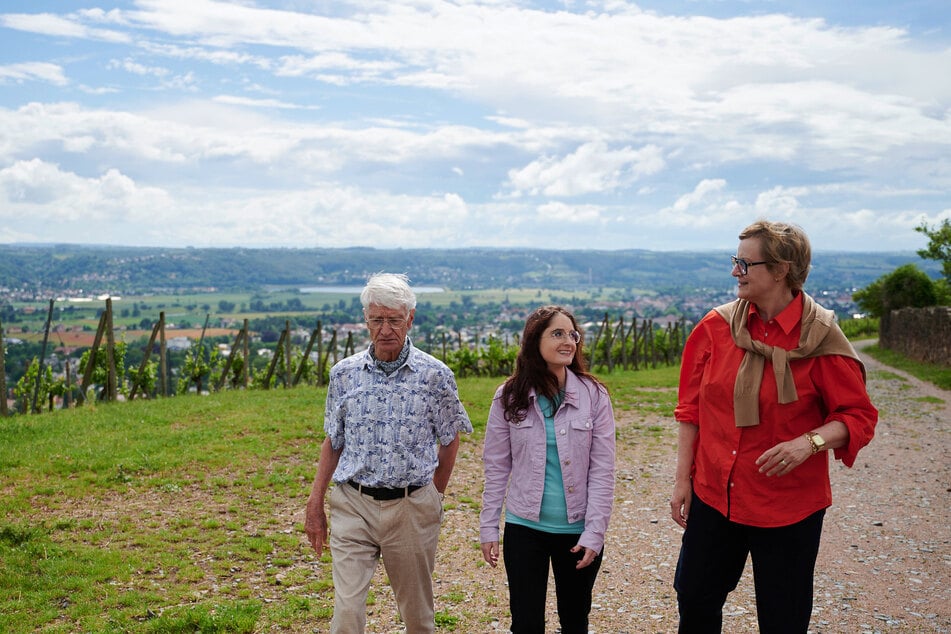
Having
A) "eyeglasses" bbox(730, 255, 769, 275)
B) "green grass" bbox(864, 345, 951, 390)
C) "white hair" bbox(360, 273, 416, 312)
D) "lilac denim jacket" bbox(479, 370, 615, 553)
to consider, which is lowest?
"green grass" bbox(864, 345, 951, 390)

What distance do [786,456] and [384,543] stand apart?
176cm

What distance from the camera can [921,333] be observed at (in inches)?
991

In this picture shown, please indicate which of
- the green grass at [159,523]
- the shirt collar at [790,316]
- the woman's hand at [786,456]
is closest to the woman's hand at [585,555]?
the woman's hand at [786,456]

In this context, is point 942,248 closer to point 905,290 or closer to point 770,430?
point 905,290

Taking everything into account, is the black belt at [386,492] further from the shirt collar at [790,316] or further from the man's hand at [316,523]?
the shirt collar at [790,316]

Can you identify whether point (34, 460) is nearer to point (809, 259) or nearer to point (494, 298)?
point (809, 259)

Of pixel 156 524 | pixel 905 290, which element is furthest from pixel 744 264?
pixel 905 290

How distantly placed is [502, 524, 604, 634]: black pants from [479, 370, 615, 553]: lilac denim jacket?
0.32 feet

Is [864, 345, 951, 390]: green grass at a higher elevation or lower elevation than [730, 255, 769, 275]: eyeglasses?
lower

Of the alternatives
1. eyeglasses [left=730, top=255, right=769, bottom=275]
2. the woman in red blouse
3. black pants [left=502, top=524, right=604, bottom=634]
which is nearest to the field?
black pants [left=502, top=524, right=604, bottom=634]

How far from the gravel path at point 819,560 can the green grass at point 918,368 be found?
9.69 meters

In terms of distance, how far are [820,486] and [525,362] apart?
1.30m

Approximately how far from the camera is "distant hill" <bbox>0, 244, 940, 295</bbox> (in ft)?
287

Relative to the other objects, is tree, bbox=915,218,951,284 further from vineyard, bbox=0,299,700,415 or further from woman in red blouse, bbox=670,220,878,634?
woman in red blouse, bbox=670,220,878,634
